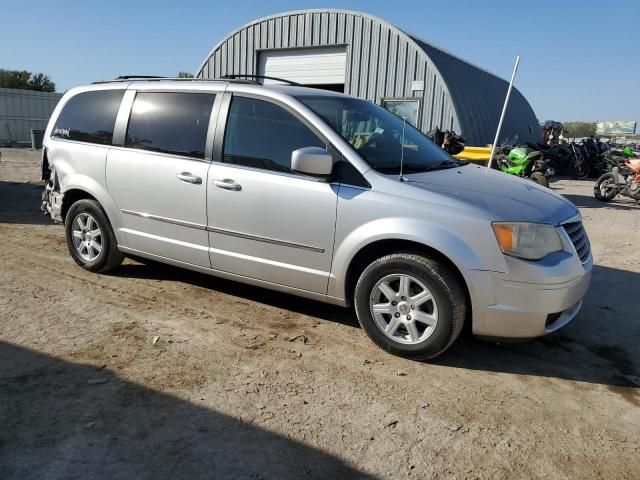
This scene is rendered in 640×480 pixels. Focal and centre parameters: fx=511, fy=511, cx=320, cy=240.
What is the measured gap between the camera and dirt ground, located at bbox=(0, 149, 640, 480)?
2459mm

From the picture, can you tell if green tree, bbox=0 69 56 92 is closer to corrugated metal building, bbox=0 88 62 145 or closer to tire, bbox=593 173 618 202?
corrugated metal building, bbox=0 88 62 145

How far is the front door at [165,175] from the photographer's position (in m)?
4.24

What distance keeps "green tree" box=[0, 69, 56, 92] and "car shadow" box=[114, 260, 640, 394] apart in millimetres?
44084

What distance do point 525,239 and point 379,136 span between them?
1.51 meters

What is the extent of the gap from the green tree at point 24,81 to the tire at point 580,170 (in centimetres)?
4068

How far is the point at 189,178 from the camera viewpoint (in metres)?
4.20

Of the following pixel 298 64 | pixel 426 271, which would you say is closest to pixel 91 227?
pixel 426 271

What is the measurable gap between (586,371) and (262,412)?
7.44ft

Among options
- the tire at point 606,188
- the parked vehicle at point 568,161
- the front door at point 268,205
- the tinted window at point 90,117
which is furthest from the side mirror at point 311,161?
the parked vehicle at point 568,161

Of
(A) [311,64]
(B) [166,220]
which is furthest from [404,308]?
(A) [311,64]

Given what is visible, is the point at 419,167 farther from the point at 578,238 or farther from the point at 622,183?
the point at 622,183

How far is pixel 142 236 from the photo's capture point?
462cm

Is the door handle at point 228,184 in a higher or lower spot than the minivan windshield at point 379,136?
lower

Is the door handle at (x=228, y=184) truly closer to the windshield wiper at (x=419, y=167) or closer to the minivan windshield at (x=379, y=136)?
the minivan windshield at (x=379, y=136)
